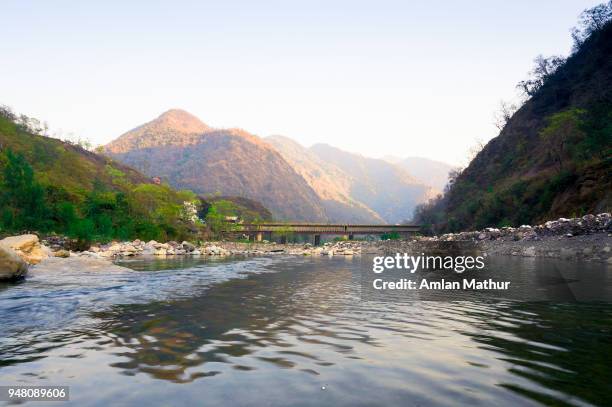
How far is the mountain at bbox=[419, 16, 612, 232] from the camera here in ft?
153

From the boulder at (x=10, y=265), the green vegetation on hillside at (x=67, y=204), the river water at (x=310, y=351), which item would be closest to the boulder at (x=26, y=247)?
the boulder at (x=10, y=265)

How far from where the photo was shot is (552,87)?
3445 inches

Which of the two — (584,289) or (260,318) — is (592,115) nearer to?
(584,289)

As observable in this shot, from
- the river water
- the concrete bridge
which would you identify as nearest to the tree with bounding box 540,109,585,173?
the river water

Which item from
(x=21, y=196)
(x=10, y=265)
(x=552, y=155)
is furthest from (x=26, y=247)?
(x=552, y=155)

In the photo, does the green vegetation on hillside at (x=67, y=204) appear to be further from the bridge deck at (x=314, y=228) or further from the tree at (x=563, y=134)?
the tree at (x=563, y=134)

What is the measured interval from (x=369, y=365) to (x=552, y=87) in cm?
9790

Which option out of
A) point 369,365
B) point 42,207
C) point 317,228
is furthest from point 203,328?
A: point 317,228

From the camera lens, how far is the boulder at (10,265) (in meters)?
16.4

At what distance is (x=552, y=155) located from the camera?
6456 cm

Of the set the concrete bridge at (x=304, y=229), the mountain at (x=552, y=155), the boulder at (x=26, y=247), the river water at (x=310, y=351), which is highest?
the mountain at (x=552, y=155)

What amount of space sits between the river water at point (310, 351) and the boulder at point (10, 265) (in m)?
5.18

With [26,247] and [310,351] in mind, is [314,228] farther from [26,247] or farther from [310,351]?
[310,351]

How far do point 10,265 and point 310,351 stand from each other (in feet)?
48.5
